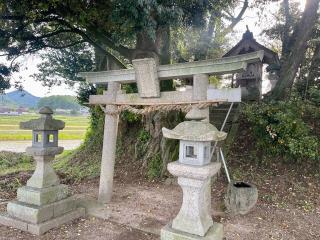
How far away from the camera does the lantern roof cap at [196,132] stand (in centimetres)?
400

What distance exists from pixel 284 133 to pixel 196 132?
4511 mm

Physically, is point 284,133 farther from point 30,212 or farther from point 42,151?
point 30,212

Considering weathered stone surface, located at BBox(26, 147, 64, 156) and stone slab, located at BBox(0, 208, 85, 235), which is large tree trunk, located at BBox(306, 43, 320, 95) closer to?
weathered stone surface, located at BBox(26, 147, 64, 156)

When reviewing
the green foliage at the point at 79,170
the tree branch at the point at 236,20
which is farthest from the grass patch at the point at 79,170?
the tree branch at the point at 236,20

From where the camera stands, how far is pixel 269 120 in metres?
8.02

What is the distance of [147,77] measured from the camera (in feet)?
18.0

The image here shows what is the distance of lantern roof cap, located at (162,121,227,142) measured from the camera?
4.00 meters

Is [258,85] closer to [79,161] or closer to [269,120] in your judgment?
[269,120]

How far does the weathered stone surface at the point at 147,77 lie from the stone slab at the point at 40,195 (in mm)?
2733

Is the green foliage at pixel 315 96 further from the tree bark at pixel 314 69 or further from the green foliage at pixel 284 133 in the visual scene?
the tree bark at pixel 314 69

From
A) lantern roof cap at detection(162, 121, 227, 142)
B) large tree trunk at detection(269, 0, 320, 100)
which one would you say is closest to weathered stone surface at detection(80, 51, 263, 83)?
lantern roof cap at detection(162, 121, 227, 142)

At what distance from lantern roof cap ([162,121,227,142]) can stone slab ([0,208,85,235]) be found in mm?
2960

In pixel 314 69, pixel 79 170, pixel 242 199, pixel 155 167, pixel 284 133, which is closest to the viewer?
pixel 242 199

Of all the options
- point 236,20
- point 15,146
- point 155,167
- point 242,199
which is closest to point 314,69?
point 236,20
